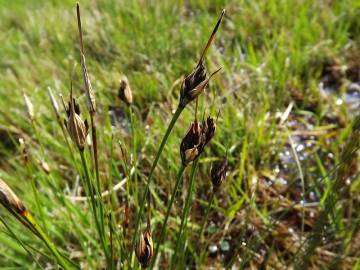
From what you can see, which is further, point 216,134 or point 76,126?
point 216,134

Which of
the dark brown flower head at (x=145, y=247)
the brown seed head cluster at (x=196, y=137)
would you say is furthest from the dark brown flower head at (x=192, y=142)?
the dark brown flower head at (x=145, y=247)

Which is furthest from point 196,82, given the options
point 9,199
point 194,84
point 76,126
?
point 9,199

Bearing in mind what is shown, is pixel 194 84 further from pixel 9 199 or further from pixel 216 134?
pixel 216 134

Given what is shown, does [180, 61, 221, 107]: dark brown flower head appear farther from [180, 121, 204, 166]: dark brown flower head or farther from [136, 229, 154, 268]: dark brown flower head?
[136, 229, 154, 268]: dark brown flower head

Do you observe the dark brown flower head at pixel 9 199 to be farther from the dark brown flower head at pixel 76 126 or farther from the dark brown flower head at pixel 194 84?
the dark brown flower head at pixel 194 84

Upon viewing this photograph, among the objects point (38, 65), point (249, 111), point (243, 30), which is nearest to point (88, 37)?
point (38, 65)

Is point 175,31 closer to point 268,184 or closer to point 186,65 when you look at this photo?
point 186,65

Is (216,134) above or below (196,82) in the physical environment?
below

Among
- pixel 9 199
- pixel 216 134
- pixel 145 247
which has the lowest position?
pixel 216 134
